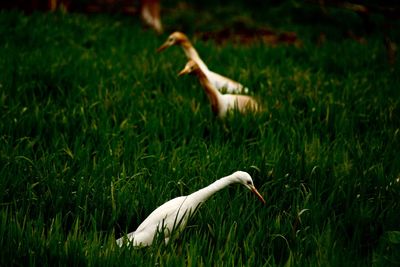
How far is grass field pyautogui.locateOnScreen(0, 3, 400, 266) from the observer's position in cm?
203

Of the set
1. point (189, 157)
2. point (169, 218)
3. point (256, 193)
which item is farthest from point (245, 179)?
point (189, 157)

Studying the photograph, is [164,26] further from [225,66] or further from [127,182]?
[127,182]

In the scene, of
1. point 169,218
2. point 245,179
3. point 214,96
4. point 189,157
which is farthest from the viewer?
point 214,96

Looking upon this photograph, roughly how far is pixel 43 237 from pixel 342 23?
582cm

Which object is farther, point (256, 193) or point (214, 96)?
point (214, 96)

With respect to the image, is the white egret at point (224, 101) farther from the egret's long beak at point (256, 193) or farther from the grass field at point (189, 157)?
the egret's long beak at point (256, 193)

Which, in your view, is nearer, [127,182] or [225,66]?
[127,182]

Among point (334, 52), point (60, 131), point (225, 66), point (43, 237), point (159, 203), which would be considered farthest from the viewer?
point (334, 52)

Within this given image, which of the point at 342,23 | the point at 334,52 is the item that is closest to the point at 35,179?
the point at 334,52

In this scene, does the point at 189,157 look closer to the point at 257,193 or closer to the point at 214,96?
the point at 257,193

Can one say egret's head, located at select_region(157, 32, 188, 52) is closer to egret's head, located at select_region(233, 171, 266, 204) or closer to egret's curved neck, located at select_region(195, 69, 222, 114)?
egret's curved neck, located at select_region(195, 69, 222, 114)

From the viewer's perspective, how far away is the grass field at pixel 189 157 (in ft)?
6.66

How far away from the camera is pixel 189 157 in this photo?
9.16ft

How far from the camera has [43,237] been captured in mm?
1920
